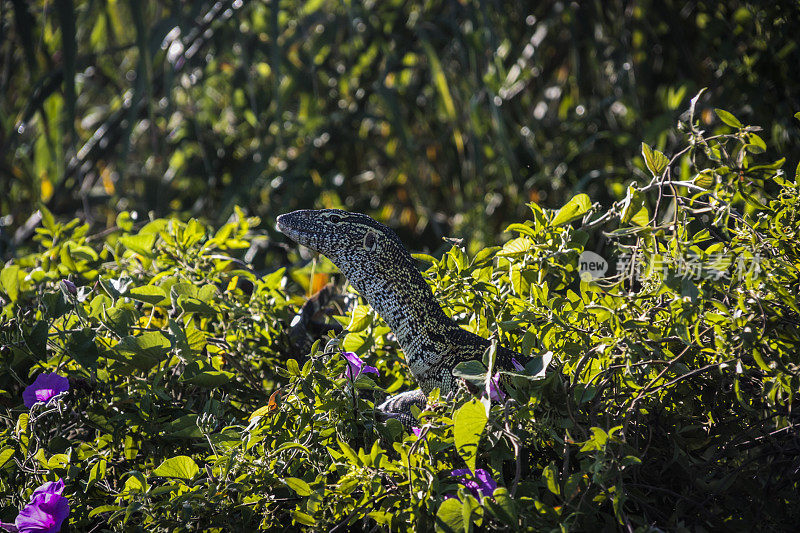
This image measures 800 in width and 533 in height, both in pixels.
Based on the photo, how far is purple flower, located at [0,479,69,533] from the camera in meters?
0.94

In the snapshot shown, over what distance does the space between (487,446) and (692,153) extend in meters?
0.49

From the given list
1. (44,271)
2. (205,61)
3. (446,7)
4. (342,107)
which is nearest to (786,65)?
(446,7)

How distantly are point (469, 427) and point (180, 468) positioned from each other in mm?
381

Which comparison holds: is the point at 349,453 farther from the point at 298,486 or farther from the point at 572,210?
the point at 572,210

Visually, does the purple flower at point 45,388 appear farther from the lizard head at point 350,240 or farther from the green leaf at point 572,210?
the green leaf at point 572,210

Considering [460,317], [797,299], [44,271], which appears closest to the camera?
[797,299]

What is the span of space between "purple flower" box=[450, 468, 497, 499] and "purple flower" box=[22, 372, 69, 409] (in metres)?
0.59

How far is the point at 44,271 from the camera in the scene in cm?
149

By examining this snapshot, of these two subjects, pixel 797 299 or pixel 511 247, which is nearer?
pixel 797 299

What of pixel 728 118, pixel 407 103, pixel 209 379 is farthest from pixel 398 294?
pixel 407 103

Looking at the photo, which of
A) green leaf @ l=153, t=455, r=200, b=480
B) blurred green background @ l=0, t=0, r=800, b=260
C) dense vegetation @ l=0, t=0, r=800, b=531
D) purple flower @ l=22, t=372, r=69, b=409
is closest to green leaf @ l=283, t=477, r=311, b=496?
dense vegetation @ l=0, t=0, r=800, b=531

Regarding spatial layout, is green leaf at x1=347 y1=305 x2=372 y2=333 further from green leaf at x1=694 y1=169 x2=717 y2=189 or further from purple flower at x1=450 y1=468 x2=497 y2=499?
green leaf at x1=694 y1=169 x2=717 y2=189

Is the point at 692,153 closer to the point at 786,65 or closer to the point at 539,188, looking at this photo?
the point at 786,65

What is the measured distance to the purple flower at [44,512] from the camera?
0.94 m
